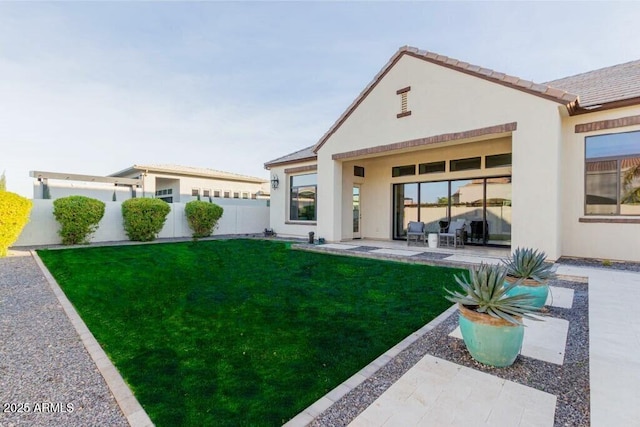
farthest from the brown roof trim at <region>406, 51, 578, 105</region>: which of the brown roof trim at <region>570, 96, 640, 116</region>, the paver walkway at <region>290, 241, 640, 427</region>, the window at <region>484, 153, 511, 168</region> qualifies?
the paver walkway at <region>290, 241, 640, 427</region>

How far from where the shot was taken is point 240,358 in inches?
123

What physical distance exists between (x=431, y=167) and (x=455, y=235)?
3187 millimetres

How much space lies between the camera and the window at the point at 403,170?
1194 cm

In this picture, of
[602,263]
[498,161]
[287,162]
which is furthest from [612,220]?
[287,162]

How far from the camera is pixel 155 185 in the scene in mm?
20266

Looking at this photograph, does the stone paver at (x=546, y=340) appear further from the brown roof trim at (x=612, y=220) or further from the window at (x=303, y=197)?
the window at (x=303, y=197)

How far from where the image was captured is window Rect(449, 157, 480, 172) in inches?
411

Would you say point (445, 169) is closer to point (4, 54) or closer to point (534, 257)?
point (534, 257)

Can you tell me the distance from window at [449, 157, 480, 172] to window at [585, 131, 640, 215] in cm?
310

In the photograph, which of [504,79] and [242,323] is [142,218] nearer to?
[242,323]

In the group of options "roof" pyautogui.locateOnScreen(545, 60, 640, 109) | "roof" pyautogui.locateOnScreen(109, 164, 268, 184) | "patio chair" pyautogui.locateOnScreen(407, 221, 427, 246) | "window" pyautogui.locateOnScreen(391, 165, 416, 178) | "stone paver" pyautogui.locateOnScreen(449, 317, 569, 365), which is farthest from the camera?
"roof" pyautogui.locateOnScreen(109, 164, 268, 184)

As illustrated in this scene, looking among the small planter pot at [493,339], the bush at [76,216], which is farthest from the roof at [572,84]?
the bush at [76,216]

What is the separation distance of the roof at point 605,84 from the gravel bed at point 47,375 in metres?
11.0

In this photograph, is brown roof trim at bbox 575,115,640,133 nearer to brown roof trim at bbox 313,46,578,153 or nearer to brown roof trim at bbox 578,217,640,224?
brown roof trim at bbox 313,46,578,153
